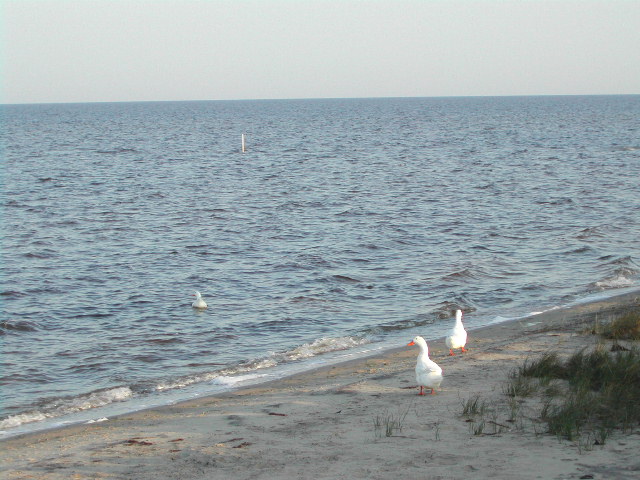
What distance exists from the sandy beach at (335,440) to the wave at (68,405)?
935 mm

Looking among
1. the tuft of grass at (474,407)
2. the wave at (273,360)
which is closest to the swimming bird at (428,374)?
the tuft of grass at (474,407)

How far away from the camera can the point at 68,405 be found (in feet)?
36.0

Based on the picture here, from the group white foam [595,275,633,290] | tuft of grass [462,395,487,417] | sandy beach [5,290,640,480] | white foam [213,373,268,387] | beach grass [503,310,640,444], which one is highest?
beach grass [503,310,640,444]

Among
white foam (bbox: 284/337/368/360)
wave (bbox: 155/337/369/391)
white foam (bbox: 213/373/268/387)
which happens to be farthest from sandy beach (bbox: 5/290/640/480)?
white foam (bbox: 284/337/368/360)

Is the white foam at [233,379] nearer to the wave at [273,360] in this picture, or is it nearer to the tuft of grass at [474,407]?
the wave at [273,360]

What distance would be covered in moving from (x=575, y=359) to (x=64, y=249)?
56.4 feet

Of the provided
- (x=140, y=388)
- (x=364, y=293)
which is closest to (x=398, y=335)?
(x=364, y=293)

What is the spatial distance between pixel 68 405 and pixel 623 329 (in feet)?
27.7

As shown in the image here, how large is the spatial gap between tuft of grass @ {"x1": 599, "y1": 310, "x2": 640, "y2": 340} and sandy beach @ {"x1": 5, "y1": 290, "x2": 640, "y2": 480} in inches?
30.6

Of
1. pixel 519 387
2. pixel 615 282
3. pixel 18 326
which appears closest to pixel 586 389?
pixel 519 387

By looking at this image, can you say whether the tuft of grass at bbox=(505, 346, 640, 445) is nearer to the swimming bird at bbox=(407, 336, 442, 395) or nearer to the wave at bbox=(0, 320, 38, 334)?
the swimming bird at bbox=(407, 336, 442, 395)

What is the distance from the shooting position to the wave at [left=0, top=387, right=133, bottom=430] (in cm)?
1038

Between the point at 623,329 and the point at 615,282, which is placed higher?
the point at 623,329

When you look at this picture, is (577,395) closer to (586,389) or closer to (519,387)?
(586,389)
